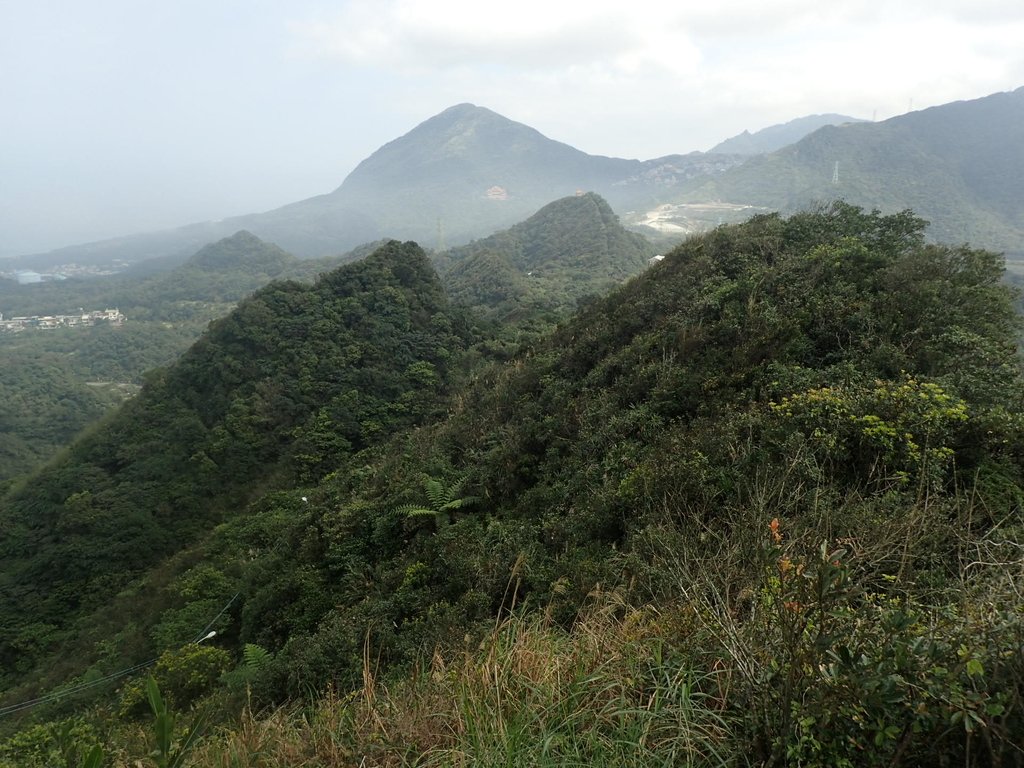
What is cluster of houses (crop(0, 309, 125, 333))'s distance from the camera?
95.4 m

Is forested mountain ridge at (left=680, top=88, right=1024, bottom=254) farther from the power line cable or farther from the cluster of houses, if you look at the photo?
the cluster of houses

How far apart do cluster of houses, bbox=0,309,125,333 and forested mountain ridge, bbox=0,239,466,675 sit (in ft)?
284

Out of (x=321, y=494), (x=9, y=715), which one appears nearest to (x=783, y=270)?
(x=321, y=494)

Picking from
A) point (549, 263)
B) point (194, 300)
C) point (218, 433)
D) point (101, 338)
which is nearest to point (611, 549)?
point (218, 433)

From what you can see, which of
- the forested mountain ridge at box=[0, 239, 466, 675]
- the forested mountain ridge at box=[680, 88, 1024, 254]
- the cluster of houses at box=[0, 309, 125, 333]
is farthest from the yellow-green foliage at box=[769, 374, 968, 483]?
the cluster of houses at box=[0, 309, 125, 333]

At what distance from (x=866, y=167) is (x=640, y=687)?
490 ft

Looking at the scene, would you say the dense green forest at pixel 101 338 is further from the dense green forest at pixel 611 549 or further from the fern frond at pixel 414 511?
the fern frond at pixel 414 511

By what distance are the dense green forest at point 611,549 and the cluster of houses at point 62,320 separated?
93191mm

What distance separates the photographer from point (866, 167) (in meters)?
116

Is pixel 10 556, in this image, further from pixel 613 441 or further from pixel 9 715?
pixel 613 441

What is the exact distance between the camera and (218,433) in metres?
22.0

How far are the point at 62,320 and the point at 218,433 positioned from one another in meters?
112

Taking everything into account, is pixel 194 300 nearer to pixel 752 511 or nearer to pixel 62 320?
pixel 62 320

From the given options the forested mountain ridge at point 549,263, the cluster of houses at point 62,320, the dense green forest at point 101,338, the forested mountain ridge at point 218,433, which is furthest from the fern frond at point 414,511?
the cluster of houses at point 62,320
